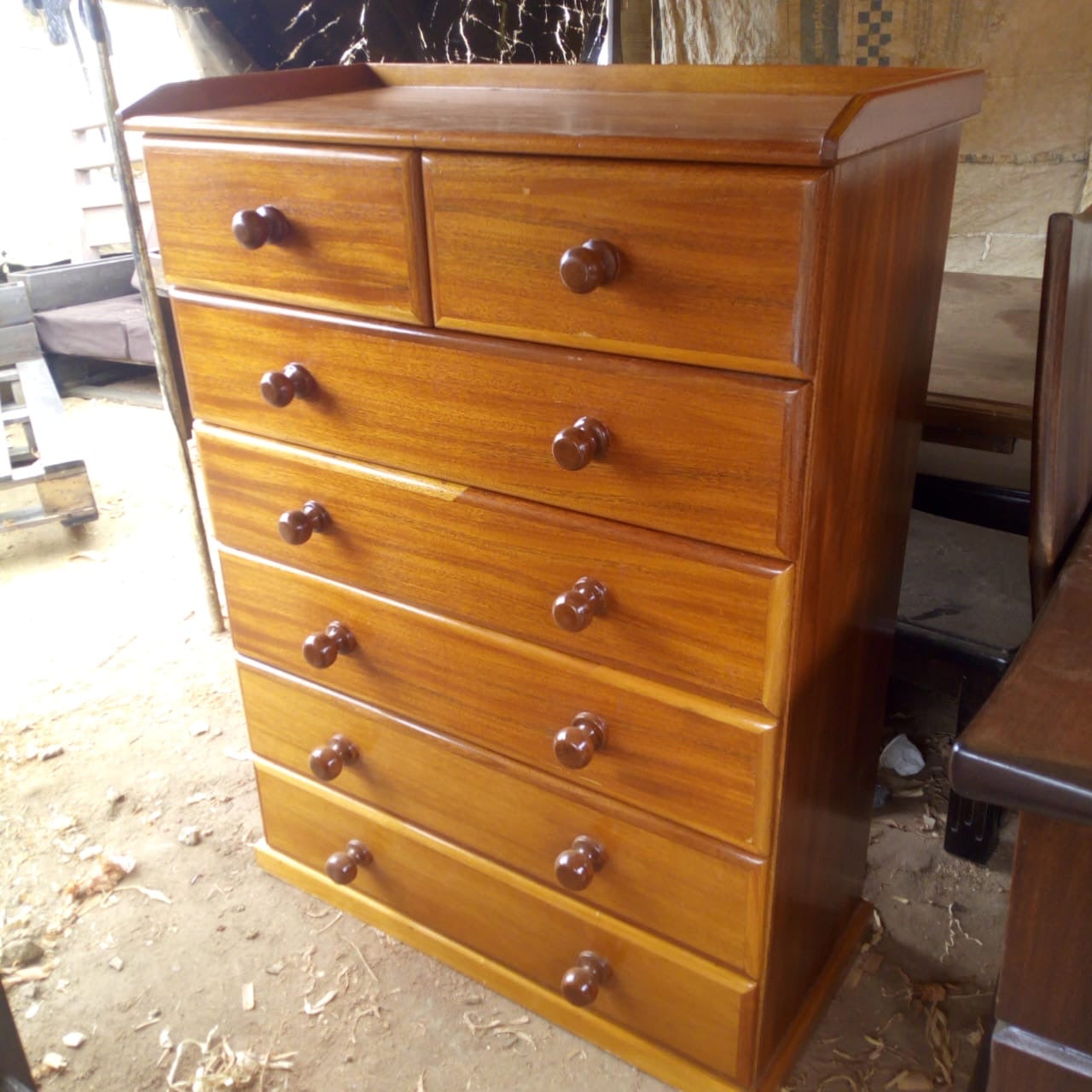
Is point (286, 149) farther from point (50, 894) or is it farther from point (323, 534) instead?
point (50, 894)

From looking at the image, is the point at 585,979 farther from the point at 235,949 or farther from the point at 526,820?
the point at 235,949

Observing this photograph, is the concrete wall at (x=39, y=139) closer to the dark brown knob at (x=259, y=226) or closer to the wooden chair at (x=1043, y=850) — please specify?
the dark brown knob at (x=259, y=226)

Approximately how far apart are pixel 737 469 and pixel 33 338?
3.88 meters

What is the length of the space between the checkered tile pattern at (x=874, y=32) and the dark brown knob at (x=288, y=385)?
4.96 ft

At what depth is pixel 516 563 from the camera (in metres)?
1.08

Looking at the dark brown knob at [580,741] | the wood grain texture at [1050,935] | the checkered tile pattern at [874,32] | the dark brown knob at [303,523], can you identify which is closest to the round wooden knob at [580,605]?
the dark brown knob at [580,741]

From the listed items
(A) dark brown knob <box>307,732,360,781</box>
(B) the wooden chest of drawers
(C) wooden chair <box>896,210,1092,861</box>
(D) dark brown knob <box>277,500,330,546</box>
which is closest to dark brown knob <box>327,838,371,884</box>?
(B) the wooden chest of drawers

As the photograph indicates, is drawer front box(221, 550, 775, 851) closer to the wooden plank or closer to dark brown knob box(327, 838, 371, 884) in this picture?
dark brown knob box(327, 838, 371, 884)

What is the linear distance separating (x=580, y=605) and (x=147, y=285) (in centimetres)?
148

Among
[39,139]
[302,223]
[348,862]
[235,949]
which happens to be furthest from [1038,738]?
[39,139]

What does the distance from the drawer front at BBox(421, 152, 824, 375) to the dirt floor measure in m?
0.96

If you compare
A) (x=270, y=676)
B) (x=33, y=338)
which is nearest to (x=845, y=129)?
(x=270, y=676)

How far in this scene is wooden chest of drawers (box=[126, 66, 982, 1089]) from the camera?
85cm

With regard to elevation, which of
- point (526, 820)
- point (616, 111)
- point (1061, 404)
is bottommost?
point (526, 820)
